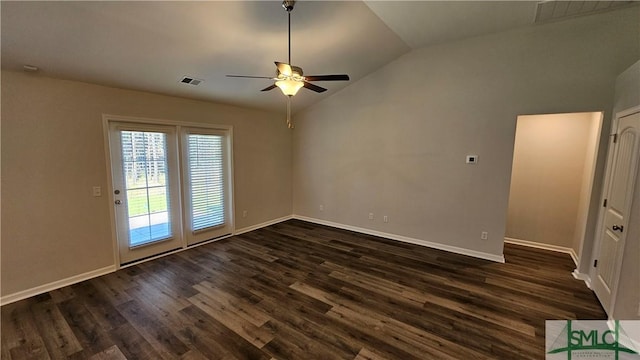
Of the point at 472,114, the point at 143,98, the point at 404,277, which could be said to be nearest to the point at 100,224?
the point at 143,98

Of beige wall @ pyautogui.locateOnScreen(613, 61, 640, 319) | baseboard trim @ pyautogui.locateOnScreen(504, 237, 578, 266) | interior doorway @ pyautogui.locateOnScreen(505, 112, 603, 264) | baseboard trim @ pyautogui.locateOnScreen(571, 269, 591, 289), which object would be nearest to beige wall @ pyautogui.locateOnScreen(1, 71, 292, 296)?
beige wall @ pyautogui.locateOnScreen(613, 61, 640, 319)

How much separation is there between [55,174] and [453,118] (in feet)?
17.9

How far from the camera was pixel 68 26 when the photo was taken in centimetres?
232

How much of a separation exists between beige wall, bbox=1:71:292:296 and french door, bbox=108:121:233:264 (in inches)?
7.7

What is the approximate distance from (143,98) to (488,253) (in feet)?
18.6

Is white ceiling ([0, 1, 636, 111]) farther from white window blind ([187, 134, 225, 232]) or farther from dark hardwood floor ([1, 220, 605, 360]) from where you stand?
dark hardwood floor ([1, 220, 605, 360])

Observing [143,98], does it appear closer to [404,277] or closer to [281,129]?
[281,129]

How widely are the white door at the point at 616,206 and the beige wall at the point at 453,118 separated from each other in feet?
1.89

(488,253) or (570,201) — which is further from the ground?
(570,201)

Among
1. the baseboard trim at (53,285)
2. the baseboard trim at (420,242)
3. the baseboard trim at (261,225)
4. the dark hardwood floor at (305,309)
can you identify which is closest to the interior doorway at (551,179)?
the dark hardwood floor at (305,309)

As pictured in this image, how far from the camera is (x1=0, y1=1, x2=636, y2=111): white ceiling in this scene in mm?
2314

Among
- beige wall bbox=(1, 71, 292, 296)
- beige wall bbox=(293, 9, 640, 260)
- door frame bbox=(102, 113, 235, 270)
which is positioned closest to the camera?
beige wall bbox=(1, 71, 292, 296)

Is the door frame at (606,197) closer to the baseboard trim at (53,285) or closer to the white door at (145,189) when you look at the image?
the white door at (145,189)

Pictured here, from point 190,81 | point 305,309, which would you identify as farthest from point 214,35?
point 305,309
